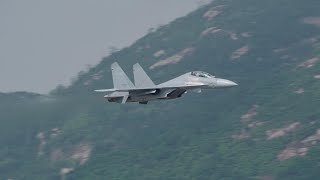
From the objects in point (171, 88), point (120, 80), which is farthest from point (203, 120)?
point (171, 88)

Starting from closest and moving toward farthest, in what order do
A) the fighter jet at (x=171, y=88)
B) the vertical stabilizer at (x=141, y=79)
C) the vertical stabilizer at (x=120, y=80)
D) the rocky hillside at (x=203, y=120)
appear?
the fighter jet at (x=171, y=88) < the vertical stabilizer at (x=141, y=79) < the vertical stabilizer at (x=120, y=80) < the rocky hillside at (x=203, y=120)

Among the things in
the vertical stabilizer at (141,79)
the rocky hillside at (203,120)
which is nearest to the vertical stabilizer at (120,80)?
the vertical stabilizer at (141,79)

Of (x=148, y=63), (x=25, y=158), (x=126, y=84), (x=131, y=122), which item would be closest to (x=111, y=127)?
(x=131, y=122)

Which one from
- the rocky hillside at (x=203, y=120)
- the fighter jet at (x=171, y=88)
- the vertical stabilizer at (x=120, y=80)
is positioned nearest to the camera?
the fighter jet at (x=171, y=88)

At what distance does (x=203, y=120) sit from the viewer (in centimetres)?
16162

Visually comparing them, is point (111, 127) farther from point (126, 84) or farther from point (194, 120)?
point (126, 84)

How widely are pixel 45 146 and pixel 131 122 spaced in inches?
565

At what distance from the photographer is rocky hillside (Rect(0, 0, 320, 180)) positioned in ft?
471

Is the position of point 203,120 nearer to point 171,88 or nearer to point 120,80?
point 120,80

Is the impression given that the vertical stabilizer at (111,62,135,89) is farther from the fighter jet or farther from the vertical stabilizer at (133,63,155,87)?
the fighter jet

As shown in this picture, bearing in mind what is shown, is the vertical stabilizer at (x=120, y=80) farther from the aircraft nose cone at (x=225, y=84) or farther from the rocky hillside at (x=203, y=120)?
the rocky hillside at (x=203, y=120)

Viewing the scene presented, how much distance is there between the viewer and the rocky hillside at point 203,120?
144 meters

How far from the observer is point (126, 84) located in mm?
83750

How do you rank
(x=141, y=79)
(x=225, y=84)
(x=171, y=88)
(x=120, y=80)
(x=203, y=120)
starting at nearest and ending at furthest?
(x=225, y=84)
(x=171, y=88)
(x=141, y=79)
(x=120, y=80)
(x=203, y=120)
